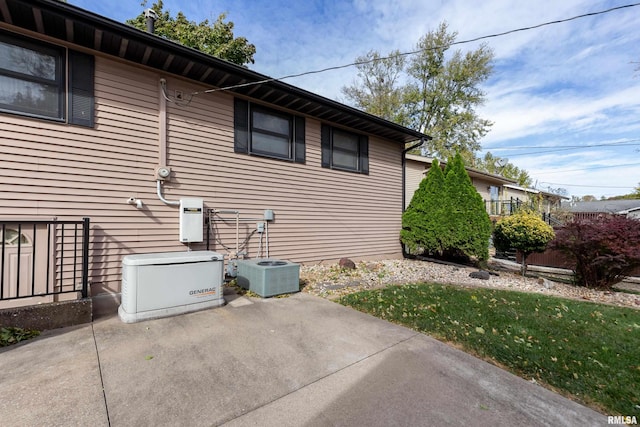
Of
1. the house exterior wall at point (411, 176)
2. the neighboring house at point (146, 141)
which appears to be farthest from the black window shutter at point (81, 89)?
the house exterior wall at point (411, 176)

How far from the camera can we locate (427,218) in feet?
26.0

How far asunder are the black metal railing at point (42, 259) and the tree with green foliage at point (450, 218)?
7604mm

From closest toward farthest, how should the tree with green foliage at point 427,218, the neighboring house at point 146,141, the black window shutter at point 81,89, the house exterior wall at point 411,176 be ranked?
1. the neighboring house at point 146,141
2. the black window shutter at point 81,89
3. the tree with green foliage at point 427,218
4. the house exterior wall at point 411,176

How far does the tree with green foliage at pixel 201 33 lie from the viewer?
43.4ft

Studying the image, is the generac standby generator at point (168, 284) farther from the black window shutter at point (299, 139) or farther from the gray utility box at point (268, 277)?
the black window shutter at point (299, 139)

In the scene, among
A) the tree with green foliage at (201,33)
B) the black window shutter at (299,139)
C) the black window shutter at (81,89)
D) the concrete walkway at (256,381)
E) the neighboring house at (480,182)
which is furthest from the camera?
the tree with green foliage at (201,33)

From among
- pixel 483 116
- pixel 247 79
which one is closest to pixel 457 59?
pixel 483 116

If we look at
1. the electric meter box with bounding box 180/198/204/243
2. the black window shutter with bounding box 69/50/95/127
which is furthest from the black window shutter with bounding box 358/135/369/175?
the black window shutter with bounding box 69/50/95/127

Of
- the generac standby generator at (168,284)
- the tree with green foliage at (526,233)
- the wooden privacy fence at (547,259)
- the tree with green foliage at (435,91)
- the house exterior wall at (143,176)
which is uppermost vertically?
the tree with green foliage at (435,91)

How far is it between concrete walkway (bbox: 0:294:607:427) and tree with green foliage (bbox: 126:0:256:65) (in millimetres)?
14501

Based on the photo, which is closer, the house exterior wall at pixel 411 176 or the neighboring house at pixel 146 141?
the neighboring house at pixel 146 141

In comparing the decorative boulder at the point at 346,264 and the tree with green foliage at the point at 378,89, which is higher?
the tree with green foliage at the point at 378,89

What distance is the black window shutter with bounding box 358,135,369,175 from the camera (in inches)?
305

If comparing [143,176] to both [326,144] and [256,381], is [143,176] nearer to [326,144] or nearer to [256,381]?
[256,381]
